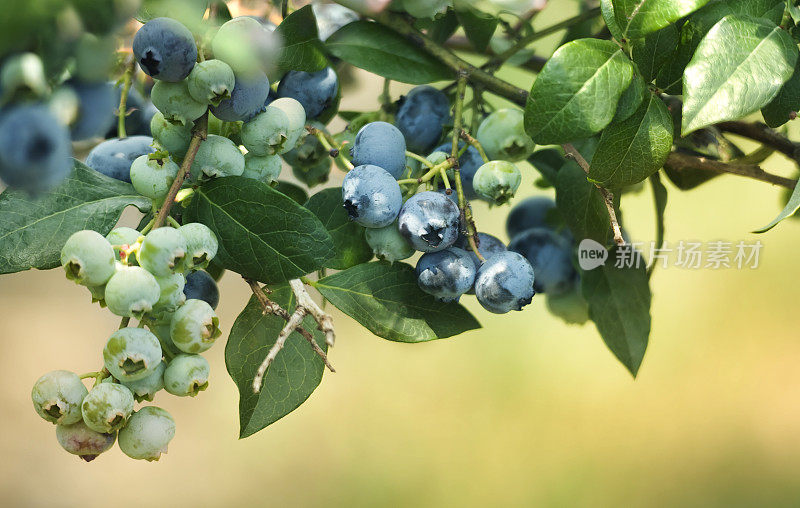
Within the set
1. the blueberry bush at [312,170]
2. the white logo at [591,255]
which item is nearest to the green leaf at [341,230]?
the blueberry bush at [312,170]

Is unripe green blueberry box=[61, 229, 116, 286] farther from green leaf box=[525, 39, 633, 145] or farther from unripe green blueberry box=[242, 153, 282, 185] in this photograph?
green leaf box=[525, 39, 633, 145]

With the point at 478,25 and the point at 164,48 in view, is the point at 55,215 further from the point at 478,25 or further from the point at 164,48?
the point at 478,25

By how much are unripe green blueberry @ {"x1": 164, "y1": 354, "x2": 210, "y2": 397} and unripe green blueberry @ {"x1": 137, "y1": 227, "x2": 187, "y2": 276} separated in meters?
0.06

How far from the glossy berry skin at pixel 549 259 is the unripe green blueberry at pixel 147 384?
0.34 metres

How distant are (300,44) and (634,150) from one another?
0.23 m

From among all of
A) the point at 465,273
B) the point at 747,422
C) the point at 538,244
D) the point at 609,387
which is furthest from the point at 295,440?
the point at 465,273

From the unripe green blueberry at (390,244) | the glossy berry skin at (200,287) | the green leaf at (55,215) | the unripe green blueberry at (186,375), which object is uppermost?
the unripe green blueberry at (390,244)

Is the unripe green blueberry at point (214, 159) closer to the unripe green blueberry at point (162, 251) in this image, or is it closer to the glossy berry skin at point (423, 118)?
the unripe green blueberry at point (162, 251)

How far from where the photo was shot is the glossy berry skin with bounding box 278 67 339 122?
0.53 m

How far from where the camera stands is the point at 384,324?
1.63 feet

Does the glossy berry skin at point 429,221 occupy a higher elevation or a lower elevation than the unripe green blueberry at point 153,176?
higher

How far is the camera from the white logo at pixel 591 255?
63 cm

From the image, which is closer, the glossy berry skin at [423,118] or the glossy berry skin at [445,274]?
the glossy berry skin at [445,274]

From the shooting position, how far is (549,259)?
65 centimetres
